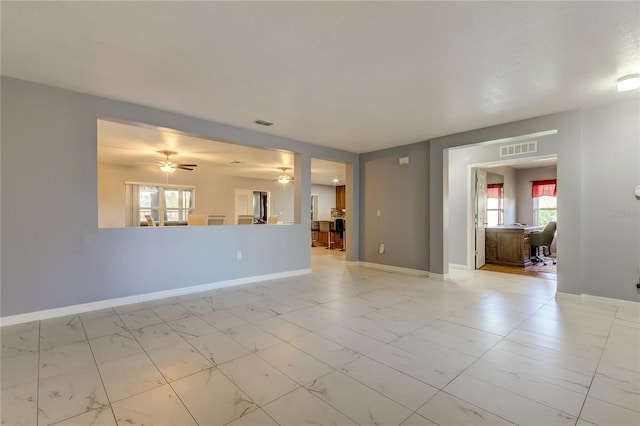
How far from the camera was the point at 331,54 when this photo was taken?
8.20 ft

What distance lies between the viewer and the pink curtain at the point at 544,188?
8.85 metres

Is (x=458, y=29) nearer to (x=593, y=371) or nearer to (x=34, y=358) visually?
(x=593, y=371)

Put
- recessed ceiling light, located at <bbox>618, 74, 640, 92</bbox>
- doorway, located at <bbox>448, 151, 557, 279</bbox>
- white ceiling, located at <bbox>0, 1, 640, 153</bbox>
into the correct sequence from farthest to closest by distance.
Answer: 1. doorway, located at <bbox>448, 151, 557, 279</bbox>
2. recessed ceiling light, located at <bbox>618, 74, 640, 92</bbox>
3. white ceiling, located at <bbox>0, 1, 640, 153</bbox>

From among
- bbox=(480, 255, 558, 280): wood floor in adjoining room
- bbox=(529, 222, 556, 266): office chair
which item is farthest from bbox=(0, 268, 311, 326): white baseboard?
bbox=(529, 222, 556, 266): office chair

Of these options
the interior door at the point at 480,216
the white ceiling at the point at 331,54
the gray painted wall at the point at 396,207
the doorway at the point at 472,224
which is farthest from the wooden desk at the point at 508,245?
the white ceiling at the point at 331,54

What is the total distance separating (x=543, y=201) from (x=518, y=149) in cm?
520

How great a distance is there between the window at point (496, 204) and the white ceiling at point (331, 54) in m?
5.13

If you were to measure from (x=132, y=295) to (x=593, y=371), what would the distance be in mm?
4623

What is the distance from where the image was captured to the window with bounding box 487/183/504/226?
27.9 ft

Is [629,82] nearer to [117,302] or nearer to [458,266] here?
[458,266]

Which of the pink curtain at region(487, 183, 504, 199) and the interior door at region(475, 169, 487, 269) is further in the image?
the pink curtain at region(487, 183, 504, 199)

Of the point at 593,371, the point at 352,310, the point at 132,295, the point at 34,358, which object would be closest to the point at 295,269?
the point at 352,310

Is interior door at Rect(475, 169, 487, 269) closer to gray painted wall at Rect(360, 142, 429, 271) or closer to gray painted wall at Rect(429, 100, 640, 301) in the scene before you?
gray painted wall at Rect(360, 142, 429, 271)

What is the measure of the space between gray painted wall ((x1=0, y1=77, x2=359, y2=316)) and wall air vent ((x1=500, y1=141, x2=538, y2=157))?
537 cm
